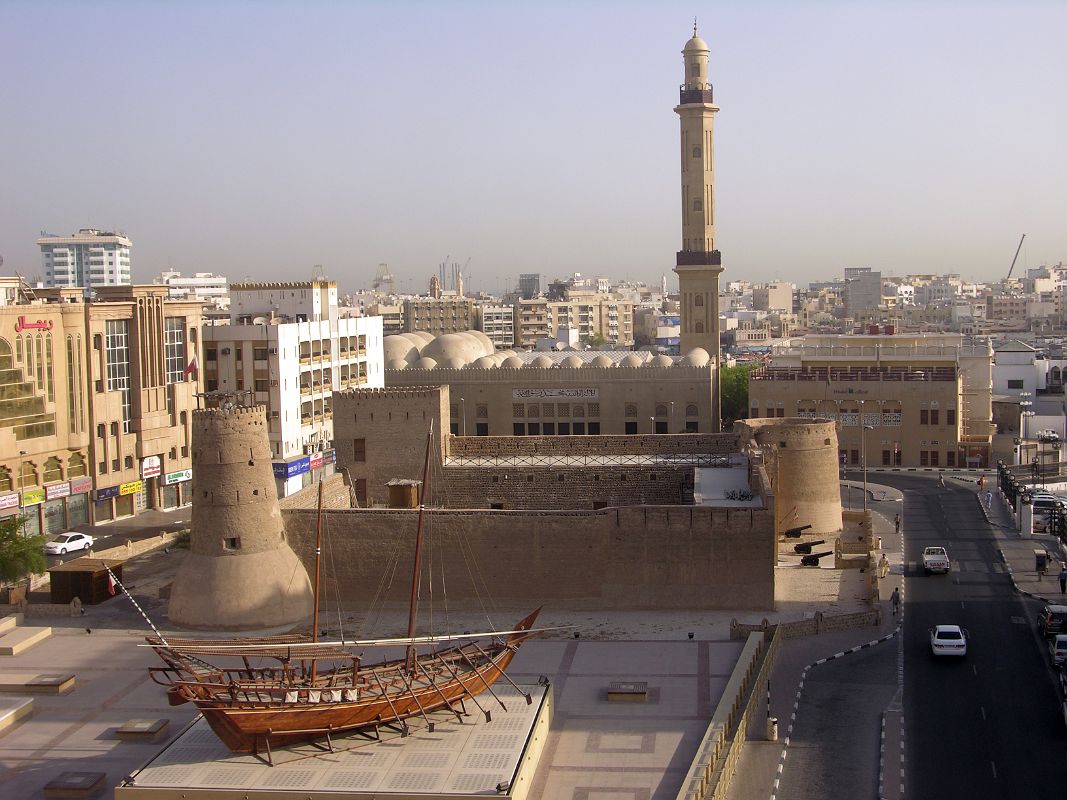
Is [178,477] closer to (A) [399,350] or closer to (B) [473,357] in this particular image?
(A) [399,350]

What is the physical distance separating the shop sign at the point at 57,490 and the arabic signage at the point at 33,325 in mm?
5453

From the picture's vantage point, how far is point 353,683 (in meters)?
24.3

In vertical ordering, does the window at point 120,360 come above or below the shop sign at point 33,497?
above

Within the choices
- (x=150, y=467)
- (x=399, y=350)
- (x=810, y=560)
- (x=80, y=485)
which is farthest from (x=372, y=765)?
(x=399, y=350)

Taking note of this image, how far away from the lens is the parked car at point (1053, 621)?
3244 centimetres

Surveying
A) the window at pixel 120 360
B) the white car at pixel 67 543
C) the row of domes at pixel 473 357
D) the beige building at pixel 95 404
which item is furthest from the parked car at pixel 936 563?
the window at pixel 120 360

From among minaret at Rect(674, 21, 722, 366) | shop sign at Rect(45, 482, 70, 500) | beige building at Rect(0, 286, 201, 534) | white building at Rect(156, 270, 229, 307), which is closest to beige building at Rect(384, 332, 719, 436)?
minaret at Rect(674, 21, 722, 366)

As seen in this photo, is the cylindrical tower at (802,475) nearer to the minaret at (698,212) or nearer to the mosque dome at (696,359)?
the mosque dome at (696,359)

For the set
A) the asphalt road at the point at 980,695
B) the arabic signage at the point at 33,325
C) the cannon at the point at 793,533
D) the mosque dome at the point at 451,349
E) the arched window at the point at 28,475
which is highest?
the arabic signage at the point at 33,325

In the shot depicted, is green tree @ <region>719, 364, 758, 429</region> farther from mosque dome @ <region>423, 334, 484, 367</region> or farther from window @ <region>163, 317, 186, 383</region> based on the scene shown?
window @ <region>163, 317, 186, 383</region>

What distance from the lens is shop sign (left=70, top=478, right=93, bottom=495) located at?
160 feet

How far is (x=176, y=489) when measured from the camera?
54.5 m

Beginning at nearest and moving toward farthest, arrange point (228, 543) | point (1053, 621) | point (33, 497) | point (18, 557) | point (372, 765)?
point (372, 765)
point (1053, 621)
point (228, 543)
point (18, 557)
point (33, 497)

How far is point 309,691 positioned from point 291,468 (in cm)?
3361
